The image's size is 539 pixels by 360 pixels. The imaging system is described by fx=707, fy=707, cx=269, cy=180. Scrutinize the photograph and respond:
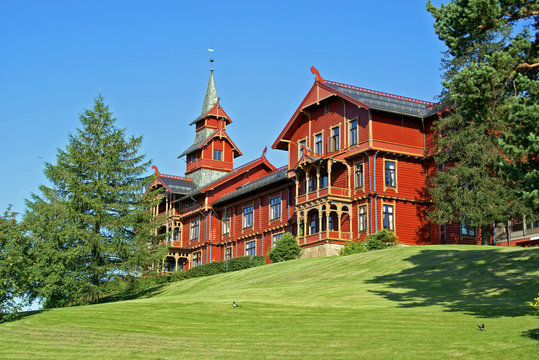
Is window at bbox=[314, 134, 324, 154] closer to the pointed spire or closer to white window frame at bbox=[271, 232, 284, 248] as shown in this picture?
white window frame at bbox=[271, 232, 284, 248]

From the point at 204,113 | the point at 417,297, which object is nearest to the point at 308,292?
the point at 417,297

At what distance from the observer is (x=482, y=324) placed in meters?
18.7

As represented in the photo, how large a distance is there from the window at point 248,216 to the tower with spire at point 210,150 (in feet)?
36.8

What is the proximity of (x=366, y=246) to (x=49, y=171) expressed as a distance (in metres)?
19.7

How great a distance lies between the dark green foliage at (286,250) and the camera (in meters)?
Result: 49.3

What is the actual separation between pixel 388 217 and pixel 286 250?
24.9ft

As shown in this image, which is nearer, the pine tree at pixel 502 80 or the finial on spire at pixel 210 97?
the pine tree at pixel 502 80

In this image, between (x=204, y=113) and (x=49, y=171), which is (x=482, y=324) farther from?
(x=204, y=113)

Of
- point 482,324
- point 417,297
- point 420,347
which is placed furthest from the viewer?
point 417,297

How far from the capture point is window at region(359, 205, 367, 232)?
47031 millimetres

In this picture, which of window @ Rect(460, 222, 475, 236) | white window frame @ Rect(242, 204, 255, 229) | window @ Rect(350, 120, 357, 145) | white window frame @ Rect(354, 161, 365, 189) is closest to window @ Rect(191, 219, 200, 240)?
white window frame @ Rect(242, 204, 255, 229)

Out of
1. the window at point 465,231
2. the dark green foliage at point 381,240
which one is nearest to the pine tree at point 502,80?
the dark green foliage at point 381,240

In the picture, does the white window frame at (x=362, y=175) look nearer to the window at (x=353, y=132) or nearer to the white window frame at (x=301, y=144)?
the window at (x=353, y=132)

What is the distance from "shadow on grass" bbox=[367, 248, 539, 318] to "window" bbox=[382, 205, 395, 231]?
9.98 meters
